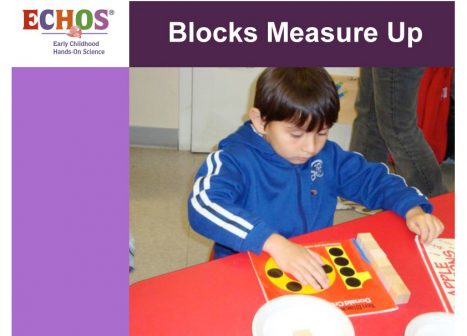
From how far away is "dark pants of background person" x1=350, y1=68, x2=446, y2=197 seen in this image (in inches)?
64.6

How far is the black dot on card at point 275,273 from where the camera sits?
2.73 ft

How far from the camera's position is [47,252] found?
1.92 feet

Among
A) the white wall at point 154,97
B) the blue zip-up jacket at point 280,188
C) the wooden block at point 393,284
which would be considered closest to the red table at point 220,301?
the wooden block at point 393,284

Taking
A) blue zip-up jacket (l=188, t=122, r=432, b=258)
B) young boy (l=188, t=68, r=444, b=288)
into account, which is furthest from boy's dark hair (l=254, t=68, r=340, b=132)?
blue zip-up jacket (l=188, t=122, r=432, b=258)

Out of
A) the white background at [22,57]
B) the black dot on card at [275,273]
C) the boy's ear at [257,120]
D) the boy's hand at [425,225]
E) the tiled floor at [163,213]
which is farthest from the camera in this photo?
the tiled floor at [163,213]

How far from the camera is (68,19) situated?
568mm

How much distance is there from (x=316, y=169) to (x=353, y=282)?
36 centimetres

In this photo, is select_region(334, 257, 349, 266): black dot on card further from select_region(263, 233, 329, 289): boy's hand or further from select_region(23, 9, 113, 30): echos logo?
select_region(23, 9, 113, 30): echos logo

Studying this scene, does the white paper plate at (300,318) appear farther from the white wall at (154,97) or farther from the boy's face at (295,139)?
the white wall at (154,97)

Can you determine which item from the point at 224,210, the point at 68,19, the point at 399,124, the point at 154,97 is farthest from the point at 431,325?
the point at 154,97

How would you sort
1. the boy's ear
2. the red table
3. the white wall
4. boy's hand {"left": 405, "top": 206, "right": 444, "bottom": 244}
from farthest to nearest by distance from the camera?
the white wall → the boy's ear → boy's hand {"left": 405, "top": 206, "right": 444, "bottom": 244} → the red table

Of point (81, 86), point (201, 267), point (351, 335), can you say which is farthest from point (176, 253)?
point (81, 86)

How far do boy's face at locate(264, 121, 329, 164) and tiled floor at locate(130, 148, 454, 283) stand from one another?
0.88 m

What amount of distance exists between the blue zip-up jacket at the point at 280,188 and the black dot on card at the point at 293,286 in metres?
0.16
